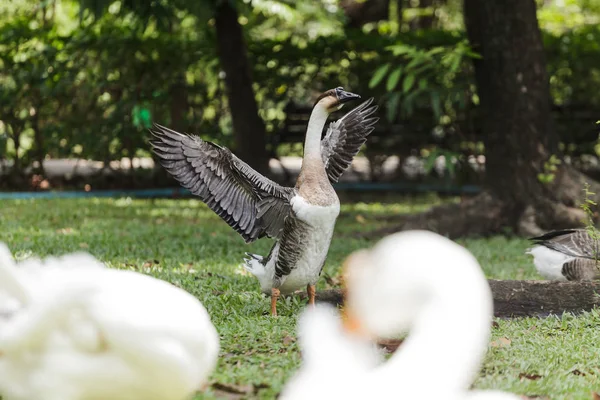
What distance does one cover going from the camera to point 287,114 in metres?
13.2

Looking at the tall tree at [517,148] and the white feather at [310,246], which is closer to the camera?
the white feather at [310,246]

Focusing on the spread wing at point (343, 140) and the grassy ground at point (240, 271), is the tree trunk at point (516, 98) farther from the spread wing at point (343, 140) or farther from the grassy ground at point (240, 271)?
the spread wing at point (343, 140)

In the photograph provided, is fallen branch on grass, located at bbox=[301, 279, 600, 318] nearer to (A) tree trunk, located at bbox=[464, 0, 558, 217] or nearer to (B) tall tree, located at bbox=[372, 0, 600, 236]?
(B) tall tree, located at bbox=[372, 0, 600, 236]

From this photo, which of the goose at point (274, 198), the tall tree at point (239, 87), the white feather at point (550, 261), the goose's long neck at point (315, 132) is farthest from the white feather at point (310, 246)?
the tall tree at point (239, 87)

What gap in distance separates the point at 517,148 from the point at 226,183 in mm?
4844

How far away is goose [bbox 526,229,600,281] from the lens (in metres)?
6.10

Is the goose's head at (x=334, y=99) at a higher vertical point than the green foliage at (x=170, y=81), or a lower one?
higher

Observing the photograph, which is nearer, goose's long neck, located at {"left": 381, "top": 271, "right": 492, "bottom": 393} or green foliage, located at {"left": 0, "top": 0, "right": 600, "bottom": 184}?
goose's long neck, located at {"left": 381, "top": 271, "right": 492, "bottom": 393}

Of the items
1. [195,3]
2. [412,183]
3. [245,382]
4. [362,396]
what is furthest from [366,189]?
[362,396]

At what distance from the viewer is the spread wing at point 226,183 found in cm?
514

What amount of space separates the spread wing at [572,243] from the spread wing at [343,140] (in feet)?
5.86

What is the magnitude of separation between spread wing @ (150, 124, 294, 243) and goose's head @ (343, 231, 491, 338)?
2.46 meters

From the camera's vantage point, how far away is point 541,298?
542 cm

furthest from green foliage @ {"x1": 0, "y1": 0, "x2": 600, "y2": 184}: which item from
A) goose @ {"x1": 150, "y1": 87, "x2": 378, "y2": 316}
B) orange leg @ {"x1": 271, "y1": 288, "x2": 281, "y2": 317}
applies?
orange leg @ {"x1": 271, "y1": 288, "x2": 281, "y2": 317}
